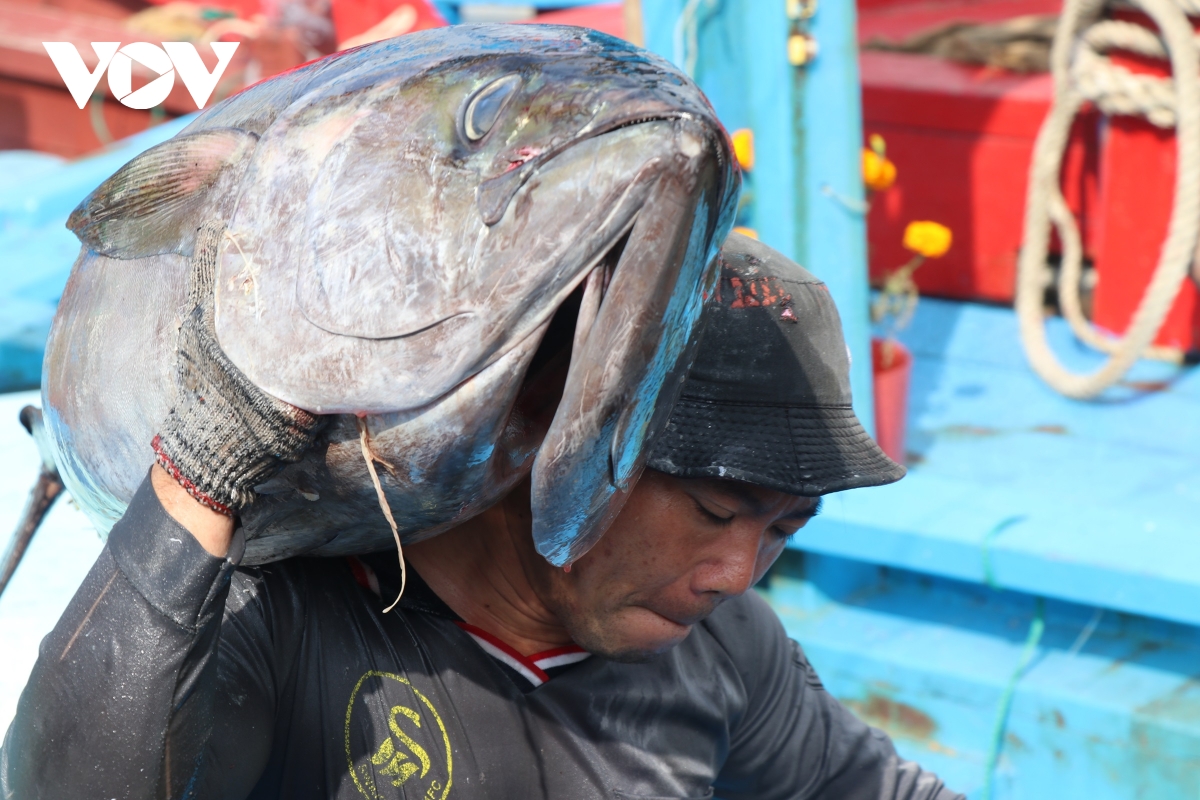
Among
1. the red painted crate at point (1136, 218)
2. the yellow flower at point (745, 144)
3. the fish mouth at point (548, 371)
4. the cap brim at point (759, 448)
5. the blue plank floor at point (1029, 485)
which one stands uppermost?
the fish mouth at point (548, 371)

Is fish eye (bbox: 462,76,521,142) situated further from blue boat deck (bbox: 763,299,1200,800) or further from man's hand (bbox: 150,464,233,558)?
blue boat deck (bbox: 763,299,1200,800)

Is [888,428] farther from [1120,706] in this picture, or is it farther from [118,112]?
[118,112]

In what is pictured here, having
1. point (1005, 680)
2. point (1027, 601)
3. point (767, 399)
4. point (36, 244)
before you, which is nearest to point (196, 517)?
point (767, 399)

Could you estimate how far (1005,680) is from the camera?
3.44 m

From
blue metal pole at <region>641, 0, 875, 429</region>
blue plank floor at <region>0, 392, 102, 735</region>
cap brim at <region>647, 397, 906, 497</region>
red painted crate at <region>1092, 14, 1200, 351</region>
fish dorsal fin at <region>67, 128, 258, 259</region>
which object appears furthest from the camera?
red painted crate at <region>1092, 14, 1200, 351</region>

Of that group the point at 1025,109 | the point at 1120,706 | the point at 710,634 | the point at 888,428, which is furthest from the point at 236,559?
the point at 1025,109

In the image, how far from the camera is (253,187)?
1.22 meters

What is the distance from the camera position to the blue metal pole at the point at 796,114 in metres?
3.59

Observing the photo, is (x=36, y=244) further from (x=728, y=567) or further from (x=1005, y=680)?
(x=728, y=567)

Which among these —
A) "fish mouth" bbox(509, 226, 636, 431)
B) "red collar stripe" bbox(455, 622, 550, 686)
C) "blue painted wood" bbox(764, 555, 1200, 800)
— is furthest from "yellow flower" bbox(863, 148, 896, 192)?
"fish mouth" bbox(509, 226, 636, 431)

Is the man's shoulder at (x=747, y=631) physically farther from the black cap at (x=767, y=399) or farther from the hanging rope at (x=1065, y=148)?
the hanging rope at (x=1065, y=148)

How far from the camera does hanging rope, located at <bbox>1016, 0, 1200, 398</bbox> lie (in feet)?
13.3

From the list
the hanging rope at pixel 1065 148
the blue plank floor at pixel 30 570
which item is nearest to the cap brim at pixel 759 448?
the blue plank floor at pixel 30 570

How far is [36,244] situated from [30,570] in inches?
129
